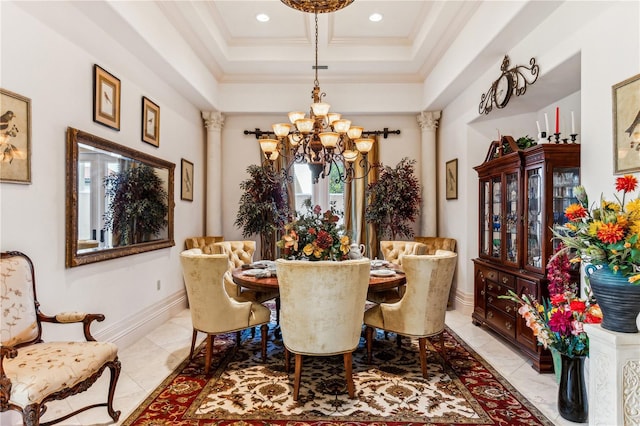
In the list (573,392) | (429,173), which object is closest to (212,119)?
(429,173)

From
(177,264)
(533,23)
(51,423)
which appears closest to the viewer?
(51,423)

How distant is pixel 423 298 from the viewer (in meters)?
2.75

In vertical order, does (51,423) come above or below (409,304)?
below

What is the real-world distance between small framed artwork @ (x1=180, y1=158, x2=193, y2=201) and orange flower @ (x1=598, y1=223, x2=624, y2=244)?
4.40 metres

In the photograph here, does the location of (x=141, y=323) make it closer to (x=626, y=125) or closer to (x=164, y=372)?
(x=164, y=372)

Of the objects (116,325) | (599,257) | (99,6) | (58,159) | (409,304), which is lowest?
(116,325)

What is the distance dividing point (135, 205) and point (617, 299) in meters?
3.78

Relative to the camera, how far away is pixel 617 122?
7.78 ft

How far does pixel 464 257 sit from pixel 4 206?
4.56 meters

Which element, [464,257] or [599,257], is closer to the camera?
[599,257]

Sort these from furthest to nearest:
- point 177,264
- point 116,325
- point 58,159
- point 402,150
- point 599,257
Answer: point 402,150
point 177,264
point 116,325
point 58,159
point 599,257

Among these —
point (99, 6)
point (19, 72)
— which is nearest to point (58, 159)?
point (19, 72)

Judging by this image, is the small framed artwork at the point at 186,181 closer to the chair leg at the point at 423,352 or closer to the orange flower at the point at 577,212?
the chair leg at the point at 423,352

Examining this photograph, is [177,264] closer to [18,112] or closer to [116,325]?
[116,325]
